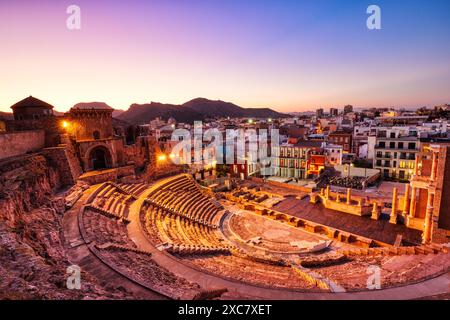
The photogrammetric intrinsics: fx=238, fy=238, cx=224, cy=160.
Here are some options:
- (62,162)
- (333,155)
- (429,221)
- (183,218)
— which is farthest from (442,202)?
(62,162)

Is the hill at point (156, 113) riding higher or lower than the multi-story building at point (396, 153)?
higher

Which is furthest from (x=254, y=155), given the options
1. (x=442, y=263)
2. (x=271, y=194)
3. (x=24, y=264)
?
(x=24, y=264)

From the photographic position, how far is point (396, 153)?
3647cm

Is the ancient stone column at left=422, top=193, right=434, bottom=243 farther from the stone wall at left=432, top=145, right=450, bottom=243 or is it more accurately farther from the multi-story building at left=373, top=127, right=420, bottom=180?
the multi-story building at left=373, top=127, right=420, bottom=180

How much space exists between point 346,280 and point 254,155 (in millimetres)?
30763

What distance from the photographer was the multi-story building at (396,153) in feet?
116

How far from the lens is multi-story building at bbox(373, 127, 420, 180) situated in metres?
35.5

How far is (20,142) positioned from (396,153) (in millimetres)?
45899

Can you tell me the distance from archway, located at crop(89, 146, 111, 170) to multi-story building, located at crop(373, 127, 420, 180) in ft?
127

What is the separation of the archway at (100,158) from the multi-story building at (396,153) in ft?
127

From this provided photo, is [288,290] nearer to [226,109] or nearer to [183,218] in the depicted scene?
[183,218]

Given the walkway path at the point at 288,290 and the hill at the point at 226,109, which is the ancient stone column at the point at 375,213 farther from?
the hill at the point at 226,109

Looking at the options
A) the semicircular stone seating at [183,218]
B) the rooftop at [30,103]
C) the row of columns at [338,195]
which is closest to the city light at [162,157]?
the semicircular stone seating at [183,218]
